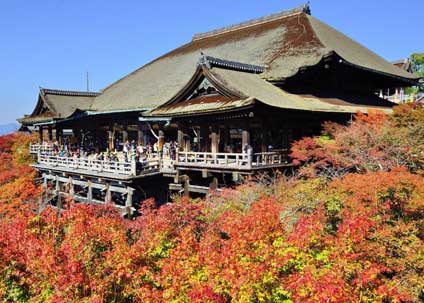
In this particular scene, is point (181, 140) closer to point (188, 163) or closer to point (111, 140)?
point (188, 163)

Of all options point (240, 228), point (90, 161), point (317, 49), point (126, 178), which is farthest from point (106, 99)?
point (240, 228)

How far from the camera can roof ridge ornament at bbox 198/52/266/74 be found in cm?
1579

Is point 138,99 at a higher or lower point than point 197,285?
higher

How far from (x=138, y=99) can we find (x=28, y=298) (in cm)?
1650

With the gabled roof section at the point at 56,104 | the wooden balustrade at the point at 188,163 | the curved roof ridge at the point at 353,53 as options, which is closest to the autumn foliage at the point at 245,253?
the wooden balustrade at the point at 188,163

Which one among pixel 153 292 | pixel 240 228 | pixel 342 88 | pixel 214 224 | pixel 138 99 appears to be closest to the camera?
pixel 153 292

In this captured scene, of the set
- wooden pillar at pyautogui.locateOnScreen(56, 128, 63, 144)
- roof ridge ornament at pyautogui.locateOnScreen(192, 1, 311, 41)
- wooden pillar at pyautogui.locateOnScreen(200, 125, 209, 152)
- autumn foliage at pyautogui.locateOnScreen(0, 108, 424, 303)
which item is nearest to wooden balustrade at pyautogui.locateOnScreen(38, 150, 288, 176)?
wooden pillar at pyautogui.locateOnScreen(200, 125, 209, 152)

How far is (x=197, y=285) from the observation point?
718cm

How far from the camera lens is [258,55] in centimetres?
2297

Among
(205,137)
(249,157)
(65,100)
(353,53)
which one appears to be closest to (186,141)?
(205,137)

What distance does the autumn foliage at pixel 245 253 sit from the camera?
7.04 metres

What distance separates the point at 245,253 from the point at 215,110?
24.8 ft

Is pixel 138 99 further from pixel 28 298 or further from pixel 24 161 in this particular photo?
pixel 28 298

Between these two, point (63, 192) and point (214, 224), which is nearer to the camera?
point (214, 224)
